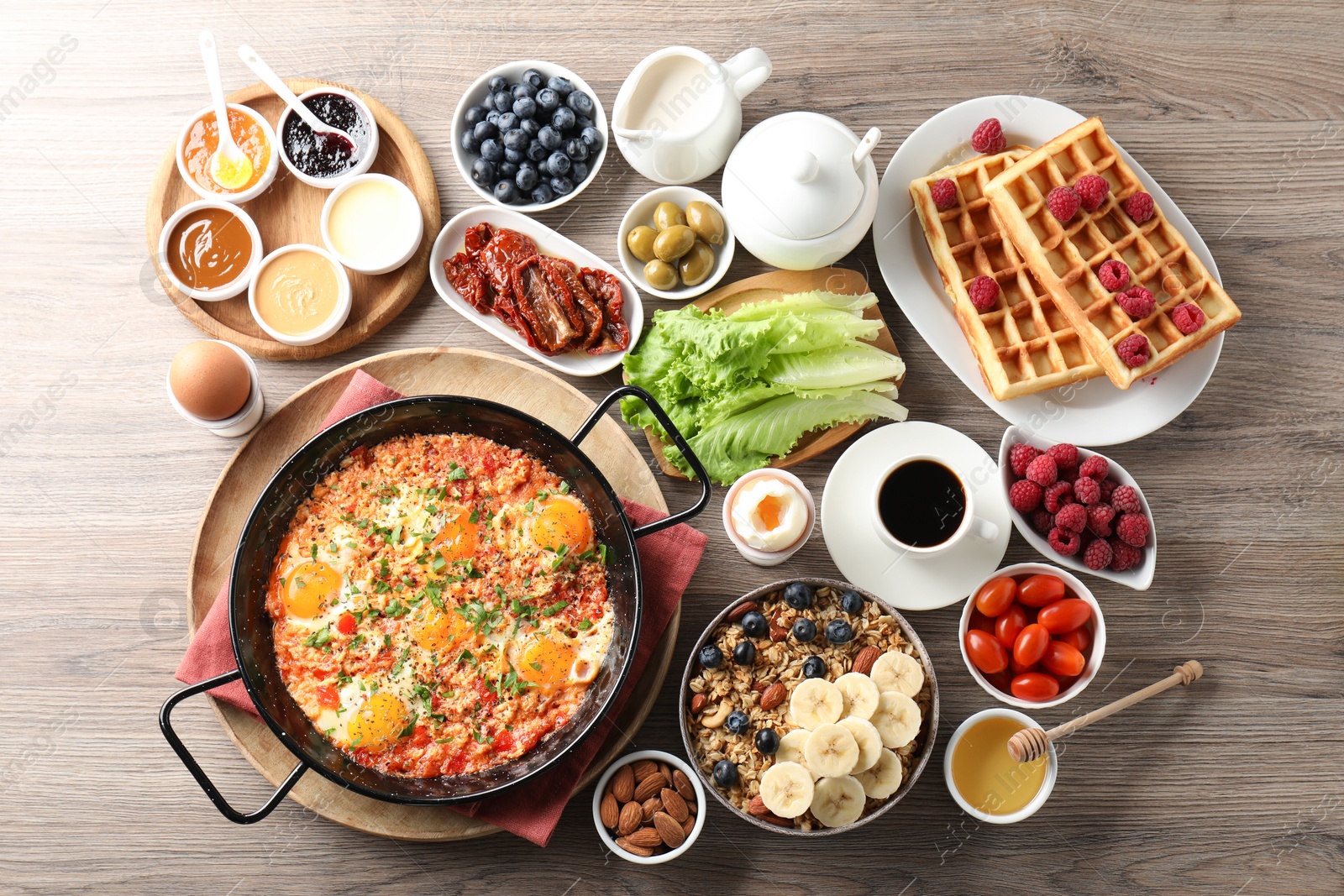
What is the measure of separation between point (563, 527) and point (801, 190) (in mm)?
1341

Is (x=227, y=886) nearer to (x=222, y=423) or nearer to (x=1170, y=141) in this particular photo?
(x=222, y=423)

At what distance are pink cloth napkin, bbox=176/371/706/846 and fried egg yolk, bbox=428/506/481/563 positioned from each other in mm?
477

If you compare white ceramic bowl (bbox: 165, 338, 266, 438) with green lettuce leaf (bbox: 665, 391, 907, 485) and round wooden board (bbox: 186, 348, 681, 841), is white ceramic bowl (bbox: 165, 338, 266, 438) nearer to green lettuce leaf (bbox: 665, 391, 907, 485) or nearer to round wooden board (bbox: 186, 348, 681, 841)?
round wooden board (bbox: 186, 348, 681, 841)

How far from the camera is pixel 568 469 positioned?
2.83m

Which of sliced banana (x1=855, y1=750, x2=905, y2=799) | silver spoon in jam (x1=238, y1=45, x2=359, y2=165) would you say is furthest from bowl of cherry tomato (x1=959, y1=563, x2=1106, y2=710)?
silver spoon in jam (x1=238, y1=45, x2=359, y2=165)

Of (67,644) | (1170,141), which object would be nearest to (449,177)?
(67,644)

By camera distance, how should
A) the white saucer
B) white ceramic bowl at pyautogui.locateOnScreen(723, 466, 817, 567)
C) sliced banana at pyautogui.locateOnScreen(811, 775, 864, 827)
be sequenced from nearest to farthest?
sliced banana at pyautogui.locateOnScreen(811, 775, 864, 827) → white ceramic bowl at pyautogui.locateOnScreen(723, 466, 817, 567) → the white saucer

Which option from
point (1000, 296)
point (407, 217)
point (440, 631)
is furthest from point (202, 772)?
point (1000, 296)

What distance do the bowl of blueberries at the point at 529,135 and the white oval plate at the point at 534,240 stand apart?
0.07 metres

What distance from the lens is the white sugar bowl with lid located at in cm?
271

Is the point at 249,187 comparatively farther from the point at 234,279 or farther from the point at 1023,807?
the point at 1023,807

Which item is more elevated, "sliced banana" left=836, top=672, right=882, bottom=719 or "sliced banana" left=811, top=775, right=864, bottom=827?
"sliced banana" left=836, top=672, right=882, bottom=719

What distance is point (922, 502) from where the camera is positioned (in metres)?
2.89

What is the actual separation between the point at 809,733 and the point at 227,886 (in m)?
2.17
